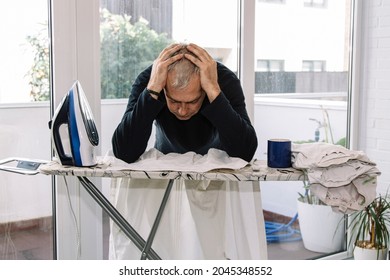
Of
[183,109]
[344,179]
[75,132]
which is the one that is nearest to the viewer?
[344,179]

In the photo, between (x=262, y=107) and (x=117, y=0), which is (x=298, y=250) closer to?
(x=262, y=107)

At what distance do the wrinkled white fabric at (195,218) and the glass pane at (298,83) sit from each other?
98cm

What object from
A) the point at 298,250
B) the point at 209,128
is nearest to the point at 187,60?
the point at 209,128

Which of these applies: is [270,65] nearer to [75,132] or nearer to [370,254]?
[370,254]

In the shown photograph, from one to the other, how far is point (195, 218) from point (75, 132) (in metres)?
0.57

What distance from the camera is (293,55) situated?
298cm

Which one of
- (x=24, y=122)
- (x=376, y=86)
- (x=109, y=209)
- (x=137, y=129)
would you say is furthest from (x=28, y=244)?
(x=376, y=86)

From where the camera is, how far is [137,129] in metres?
1.70

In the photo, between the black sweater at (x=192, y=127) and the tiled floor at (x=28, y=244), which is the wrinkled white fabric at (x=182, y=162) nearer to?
the black sweater at (x=192, y=127)

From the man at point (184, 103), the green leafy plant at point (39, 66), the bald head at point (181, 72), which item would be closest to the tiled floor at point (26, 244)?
the green leafy plant at point (39, 66)

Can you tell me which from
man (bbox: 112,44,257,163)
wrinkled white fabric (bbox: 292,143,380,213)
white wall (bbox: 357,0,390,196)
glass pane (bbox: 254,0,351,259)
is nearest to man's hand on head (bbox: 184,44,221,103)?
man (bbox: 112,44,257,163)

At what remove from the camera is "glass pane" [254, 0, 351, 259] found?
2840 mm

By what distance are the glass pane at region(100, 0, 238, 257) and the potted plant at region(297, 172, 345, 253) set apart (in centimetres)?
117
